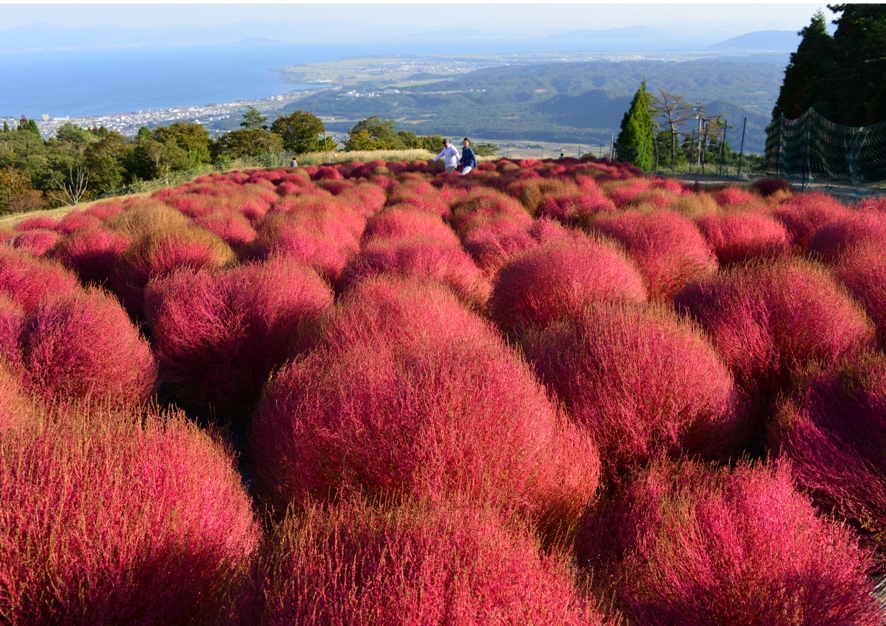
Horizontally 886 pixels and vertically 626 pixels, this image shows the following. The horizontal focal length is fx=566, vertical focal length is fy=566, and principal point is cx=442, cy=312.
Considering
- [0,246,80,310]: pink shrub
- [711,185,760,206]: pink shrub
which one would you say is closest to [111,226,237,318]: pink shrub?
[0,246,80,310]: pink shrub

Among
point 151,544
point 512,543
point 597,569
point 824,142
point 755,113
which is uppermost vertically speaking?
point 755,113

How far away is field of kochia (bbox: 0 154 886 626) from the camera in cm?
166

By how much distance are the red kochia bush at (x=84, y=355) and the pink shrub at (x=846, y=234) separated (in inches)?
247

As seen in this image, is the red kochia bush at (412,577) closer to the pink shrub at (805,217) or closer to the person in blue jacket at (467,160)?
the pink shrub at (805,217)

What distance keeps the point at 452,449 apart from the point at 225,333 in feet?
9.65

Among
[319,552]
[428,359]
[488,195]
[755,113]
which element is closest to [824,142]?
[488,195]

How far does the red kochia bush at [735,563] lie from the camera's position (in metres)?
1.85

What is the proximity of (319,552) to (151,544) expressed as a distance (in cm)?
71

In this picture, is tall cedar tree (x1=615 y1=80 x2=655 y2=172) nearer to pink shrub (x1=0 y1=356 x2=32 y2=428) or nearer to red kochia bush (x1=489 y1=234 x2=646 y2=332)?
red kochia bush (x1=489 y1=234 x2=646 y2=332)

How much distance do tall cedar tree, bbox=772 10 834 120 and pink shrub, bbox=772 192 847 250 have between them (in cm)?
2101

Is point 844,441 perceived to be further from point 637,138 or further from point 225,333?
point 637,138

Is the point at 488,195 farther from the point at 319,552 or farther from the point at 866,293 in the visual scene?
the point at 319,552

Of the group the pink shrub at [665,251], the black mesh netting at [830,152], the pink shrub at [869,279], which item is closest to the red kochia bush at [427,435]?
the pink shrub at [869,279]

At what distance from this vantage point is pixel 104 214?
1353 centimetres
